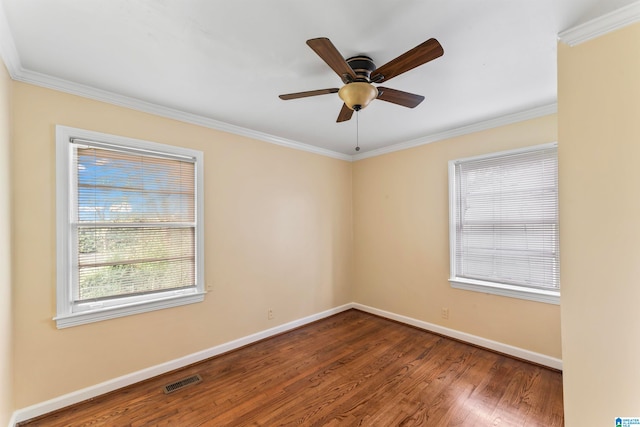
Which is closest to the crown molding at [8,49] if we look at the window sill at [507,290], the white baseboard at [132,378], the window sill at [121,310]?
the window sill at [121,310]

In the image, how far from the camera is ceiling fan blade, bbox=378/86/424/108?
1.83 m

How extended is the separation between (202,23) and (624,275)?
2603 millimetres

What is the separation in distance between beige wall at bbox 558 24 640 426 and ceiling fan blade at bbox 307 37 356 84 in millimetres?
1267

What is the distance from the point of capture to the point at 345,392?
2273 millimetres

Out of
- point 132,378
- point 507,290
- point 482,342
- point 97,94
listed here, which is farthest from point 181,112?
point 482,342

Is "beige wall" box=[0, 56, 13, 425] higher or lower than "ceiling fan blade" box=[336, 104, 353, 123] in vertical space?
lower

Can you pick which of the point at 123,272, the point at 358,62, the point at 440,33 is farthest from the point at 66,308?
the point at 440,33

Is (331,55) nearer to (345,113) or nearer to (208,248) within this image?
(345,113)

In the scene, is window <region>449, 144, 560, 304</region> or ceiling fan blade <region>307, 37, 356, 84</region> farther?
window <region>449, 144, 560, 304</region>

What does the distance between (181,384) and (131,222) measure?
149 centimetres

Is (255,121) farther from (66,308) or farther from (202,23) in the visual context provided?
(66,308)

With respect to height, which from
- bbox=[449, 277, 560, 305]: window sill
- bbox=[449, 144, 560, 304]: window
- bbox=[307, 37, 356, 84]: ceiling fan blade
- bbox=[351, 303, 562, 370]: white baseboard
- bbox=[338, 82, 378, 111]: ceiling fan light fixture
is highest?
bbox=[307, 37, 356, 84]: ceiling fan blade

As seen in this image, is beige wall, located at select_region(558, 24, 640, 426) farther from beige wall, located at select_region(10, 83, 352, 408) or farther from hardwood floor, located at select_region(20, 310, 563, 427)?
beige wall, located at select_region(10, 83, 352, 408)

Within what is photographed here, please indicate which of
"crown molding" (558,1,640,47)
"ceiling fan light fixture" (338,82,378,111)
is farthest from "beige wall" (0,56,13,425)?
"crown molding" (558,1,640,47)
